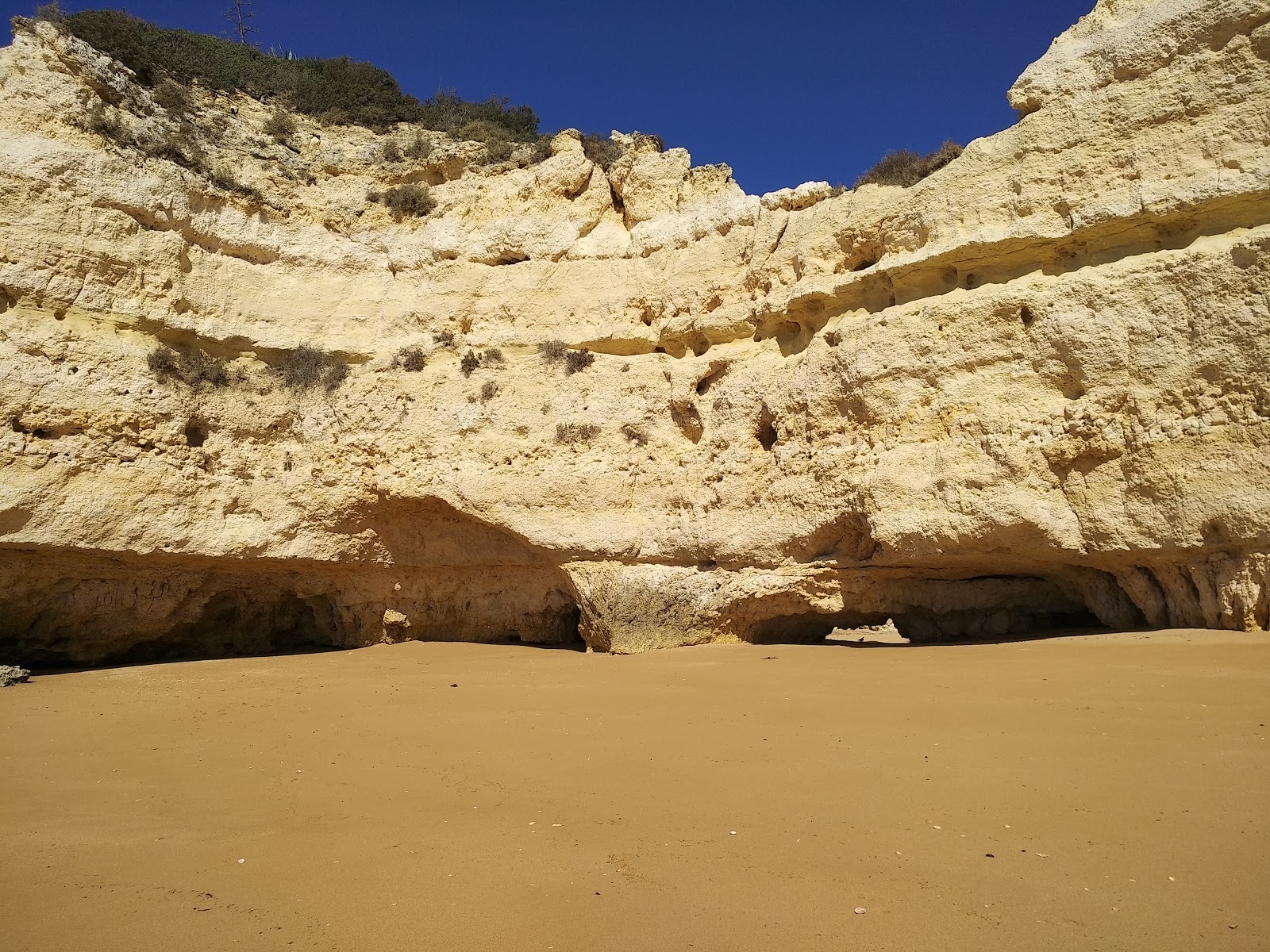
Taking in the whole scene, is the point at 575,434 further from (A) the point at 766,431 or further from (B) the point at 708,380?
(A) the point at 766,431

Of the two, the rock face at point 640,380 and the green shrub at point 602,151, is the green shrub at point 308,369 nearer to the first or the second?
the rock face at point 640,380

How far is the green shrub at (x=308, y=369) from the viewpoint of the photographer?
10.5 metres

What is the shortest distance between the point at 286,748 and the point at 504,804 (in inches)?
76.9

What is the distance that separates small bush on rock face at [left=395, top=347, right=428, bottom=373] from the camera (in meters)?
10.8

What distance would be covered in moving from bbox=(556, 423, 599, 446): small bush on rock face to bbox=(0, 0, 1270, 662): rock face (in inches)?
1.5

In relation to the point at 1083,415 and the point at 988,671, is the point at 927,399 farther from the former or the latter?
the point at 988,671

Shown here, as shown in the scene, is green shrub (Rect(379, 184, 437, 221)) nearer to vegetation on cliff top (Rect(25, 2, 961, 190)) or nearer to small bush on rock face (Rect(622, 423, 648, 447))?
vegetation on cliff top (Rect(25, 2, 961, 190))

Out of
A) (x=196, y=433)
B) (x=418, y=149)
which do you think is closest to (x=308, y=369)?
(x=196, y=433)

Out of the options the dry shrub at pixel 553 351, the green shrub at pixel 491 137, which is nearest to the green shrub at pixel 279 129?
the green shrub at pixel 491 137

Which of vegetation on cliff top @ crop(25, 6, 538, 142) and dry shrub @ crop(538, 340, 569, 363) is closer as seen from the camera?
dry shrub @ crop(538, 340, 569, 363)

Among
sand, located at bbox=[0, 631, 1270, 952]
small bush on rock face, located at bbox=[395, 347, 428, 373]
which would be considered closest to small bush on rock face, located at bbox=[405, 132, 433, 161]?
small bush on rock face, located at bbox=[395, 347, 428, 373]

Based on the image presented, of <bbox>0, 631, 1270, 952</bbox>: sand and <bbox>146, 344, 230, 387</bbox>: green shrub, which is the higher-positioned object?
<bbox>146, 344, 230, 387</bbox>: green shrub

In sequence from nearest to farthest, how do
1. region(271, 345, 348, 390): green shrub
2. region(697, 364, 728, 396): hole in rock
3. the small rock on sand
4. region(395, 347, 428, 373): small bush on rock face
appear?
the small rock on sand < region(697, 364, 728, 396): hole in rock < region(271, 345, 348, 390): green shrub < region(395, 347, 428, 373): small bush on rock face

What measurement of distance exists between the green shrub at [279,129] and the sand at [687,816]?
9.95 m
